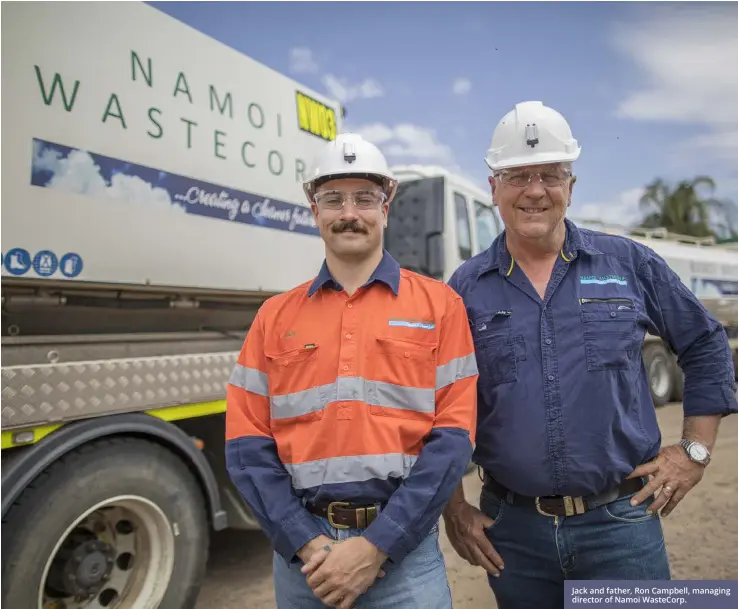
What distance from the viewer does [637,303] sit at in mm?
1792

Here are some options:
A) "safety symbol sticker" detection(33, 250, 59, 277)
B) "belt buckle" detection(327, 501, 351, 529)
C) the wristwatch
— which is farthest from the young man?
"safety symbol sticker" detection(33, 250, 59, 277)

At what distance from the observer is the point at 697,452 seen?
178cm

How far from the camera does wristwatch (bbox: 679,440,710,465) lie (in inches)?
69.9

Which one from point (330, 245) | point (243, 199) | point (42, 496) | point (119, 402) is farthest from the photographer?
point (243, 199)

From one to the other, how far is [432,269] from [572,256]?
2.99 meters

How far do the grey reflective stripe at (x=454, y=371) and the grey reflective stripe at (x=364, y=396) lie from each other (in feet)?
0.15

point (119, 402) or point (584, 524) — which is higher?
point (119, 402)

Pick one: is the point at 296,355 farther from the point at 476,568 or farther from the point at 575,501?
the point at 476,568

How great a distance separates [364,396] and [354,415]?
0.19 feet

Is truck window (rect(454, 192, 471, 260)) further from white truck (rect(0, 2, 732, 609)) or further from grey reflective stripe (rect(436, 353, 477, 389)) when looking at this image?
grey reflective stripe (rect(436, 353, 477, 389))

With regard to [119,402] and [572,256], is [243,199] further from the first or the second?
[572,256]

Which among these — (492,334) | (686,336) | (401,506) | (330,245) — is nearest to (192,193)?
(330,245)

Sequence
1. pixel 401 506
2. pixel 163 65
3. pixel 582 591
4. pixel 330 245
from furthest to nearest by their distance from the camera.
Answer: pixel 163 65
pixel 330 245
pixel 582 591
pixel 401 506

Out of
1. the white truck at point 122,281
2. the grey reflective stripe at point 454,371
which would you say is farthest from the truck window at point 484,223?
the grey reflective stripe at point 454,371
